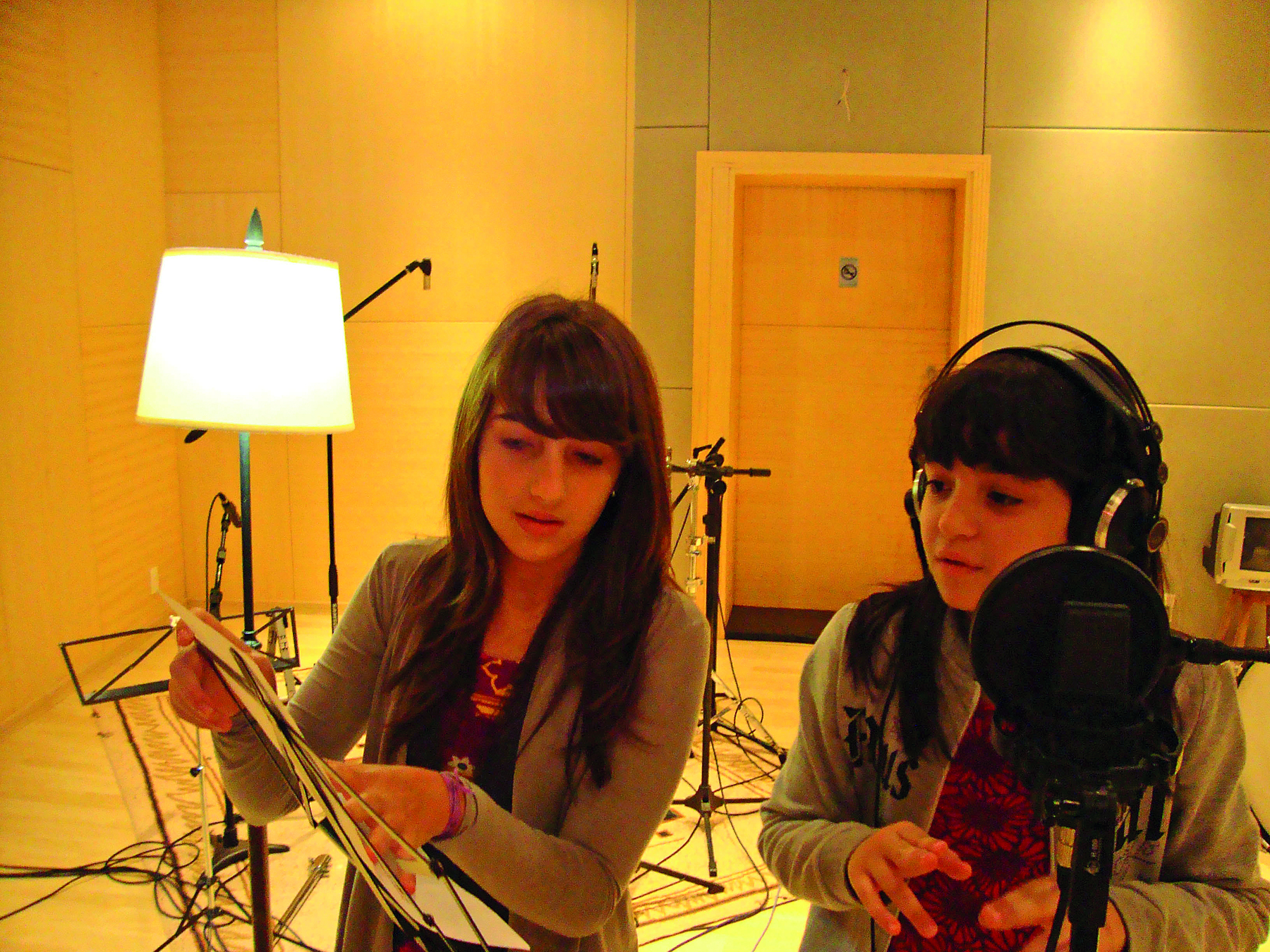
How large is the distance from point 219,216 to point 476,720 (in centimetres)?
396

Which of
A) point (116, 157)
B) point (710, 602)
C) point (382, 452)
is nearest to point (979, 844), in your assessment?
point (710, 602)

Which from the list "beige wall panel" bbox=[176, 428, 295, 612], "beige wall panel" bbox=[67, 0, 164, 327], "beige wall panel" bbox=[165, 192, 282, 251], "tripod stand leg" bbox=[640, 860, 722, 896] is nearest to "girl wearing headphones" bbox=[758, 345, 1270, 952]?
"tripod stand leg" bbox=[640, 860, 722, 896]

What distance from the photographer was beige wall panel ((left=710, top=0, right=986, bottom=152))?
148 inches

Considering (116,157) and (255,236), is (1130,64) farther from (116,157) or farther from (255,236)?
(116,157)

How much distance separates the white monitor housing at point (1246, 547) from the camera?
3.63 metres

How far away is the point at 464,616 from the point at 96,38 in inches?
151

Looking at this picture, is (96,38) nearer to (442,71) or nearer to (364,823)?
(442,71)

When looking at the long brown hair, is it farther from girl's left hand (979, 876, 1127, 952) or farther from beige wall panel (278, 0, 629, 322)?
beige wall panel (278, 0, 629, 322)

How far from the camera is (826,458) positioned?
451 centimetres

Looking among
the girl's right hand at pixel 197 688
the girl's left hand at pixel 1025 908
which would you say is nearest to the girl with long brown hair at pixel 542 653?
the girl's right hand at pixel 197 688

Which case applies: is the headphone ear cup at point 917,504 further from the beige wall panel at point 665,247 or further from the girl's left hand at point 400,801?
the beige wall panel at point 665,247

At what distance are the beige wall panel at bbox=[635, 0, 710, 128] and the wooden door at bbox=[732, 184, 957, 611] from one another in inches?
20.9

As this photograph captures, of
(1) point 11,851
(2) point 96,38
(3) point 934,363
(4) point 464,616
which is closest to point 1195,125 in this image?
(3) point 934,363

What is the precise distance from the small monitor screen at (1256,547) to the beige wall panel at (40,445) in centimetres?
473
